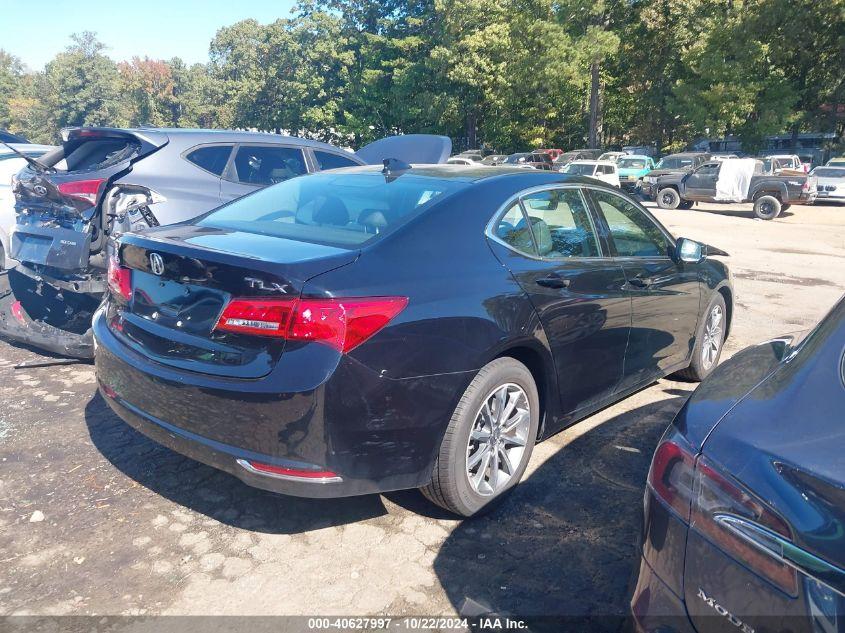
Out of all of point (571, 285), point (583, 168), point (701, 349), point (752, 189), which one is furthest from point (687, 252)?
point (583, 168)

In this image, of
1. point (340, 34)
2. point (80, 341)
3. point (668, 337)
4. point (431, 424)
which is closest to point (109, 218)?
point (80, 341)

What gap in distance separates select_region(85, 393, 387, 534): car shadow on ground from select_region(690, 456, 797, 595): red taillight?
1884 mm

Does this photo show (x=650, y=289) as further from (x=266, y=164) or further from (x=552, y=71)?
(x=552, y=71)

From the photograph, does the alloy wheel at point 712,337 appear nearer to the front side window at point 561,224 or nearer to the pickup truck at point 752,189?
the front side window at point 561,224

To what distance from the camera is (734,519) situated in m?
1.61

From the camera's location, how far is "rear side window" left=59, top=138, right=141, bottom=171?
550cm

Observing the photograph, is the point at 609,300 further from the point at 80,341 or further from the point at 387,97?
the point at 387,97

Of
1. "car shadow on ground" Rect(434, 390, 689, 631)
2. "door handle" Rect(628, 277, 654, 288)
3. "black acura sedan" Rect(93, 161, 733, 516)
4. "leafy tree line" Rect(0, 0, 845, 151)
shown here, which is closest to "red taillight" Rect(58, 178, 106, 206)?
"black acura sedan" Rect(93, 161, 733, 516)

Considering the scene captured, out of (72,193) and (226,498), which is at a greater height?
(72,193)

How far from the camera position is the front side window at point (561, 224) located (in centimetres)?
363

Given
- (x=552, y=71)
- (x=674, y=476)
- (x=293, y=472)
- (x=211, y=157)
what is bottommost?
(x=293, y=472)

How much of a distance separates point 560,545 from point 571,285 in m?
1.32

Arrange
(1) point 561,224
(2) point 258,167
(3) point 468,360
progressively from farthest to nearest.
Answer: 1. (2) point 258,167
2. (1) point 561,224
3. (3) point 468,360

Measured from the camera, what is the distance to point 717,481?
1690 millimetres
